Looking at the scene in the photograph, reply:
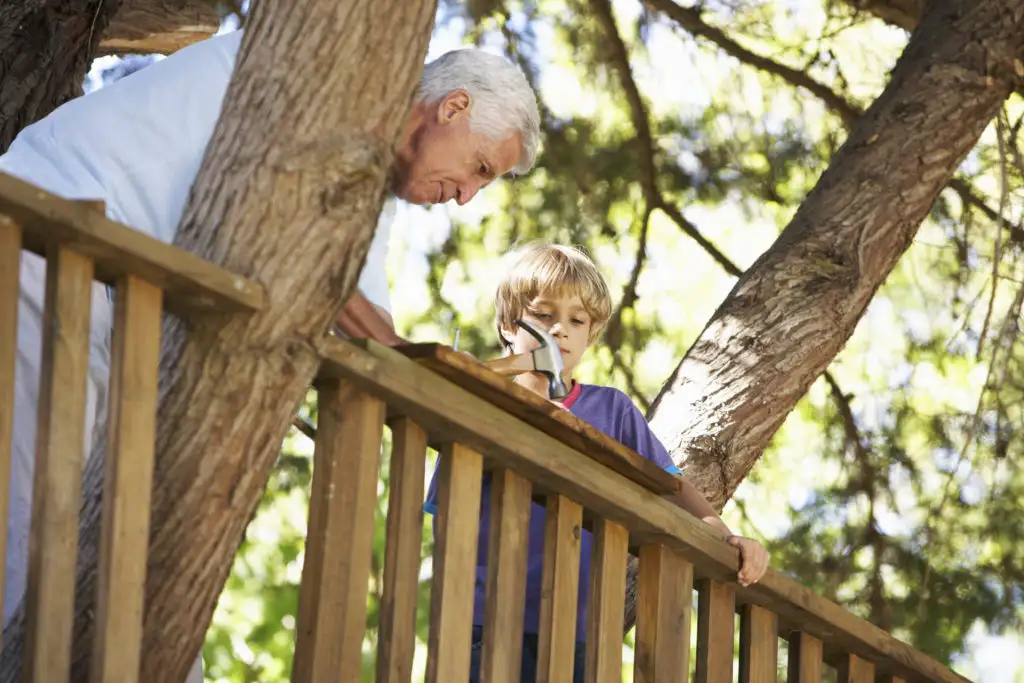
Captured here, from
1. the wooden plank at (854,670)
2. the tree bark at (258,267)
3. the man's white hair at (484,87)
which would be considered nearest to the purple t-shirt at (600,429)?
the wooden plank at (854,670)

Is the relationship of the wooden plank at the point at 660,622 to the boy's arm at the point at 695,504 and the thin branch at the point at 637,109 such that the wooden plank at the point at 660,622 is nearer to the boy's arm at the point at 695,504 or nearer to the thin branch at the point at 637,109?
the boy's arm at the point at 695,504

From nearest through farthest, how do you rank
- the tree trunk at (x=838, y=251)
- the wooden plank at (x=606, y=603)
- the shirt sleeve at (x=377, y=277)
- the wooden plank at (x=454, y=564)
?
the wooden plank at (x=454, y=564), the wooden plank at (x=606, y=603), the shirt sleeve at (x=377, y=277), the tree trunk at (x=838, y=251)

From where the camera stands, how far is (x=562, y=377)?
9.78 ft

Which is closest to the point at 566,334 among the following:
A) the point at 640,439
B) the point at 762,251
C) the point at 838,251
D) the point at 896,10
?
the point at 640,439

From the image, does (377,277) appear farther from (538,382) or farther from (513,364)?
(538,382)

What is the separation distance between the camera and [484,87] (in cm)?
280

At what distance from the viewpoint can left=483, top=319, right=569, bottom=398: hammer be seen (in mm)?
2795

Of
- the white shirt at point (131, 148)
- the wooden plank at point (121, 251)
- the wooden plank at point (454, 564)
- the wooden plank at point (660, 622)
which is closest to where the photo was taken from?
the wooden plank at point (121, 251)

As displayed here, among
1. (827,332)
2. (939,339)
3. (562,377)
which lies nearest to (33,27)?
(562,377)

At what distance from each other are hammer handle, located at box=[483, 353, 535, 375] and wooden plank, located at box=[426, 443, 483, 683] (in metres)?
0.44

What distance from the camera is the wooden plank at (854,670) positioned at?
125 inches

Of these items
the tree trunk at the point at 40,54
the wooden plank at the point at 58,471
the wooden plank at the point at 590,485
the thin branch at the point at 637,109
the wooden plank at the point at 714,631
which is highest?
the thin branch at the point at 637,109

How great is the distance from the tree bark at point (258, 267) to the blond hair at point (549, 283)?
120 centimetres

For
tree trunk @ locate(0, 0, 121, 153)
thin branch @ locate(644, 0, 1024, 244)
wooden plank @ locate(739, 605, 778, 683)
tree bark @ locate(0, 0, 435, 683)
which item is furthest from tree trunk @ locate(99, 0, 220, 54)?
tree bark @ locate(0, 0, 435, 683)
